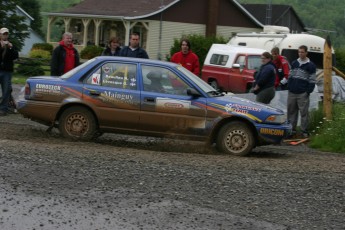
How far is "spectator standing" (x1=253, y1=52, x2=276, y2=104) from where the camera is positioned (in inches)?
607

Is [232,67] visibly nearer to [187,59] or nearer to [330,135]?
[187,59]

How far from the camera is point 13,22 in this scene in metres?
42.3

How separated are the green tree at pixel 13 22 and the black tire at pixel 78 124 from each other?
29.3 meters

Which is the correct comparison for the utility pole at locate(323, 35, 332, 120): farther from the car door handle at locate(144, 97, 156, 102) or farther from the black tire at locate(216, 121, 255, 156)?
the car door handle at locate(144, 97, 156, 102)

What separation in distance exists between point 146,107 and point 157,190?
178 inches

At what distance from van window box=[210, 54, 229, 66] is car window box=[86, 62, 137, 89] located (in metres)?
16.3

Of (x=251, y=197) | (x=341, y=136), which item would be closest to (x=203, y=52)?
(x=341, y=136)

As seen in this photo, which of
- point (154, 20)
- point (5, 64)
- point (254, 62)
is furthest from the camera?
point (154, 20)

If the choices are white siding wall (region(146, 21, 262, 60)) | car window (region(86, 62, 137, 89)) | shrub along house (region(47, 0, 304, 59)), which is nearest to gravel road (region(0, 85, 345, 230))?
car window (region(86, 62, 137, 89))

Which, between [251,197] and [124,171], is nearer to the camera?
[251,197]

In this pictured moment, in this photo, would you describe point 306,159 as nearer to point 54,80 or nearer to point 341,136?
point 341,136

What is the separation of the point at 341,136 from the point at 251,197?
7201 millimetres

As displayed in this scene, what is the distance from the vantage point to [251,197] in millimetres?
8164

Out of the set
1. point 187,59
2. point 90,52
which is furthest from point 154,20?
point 187,59
